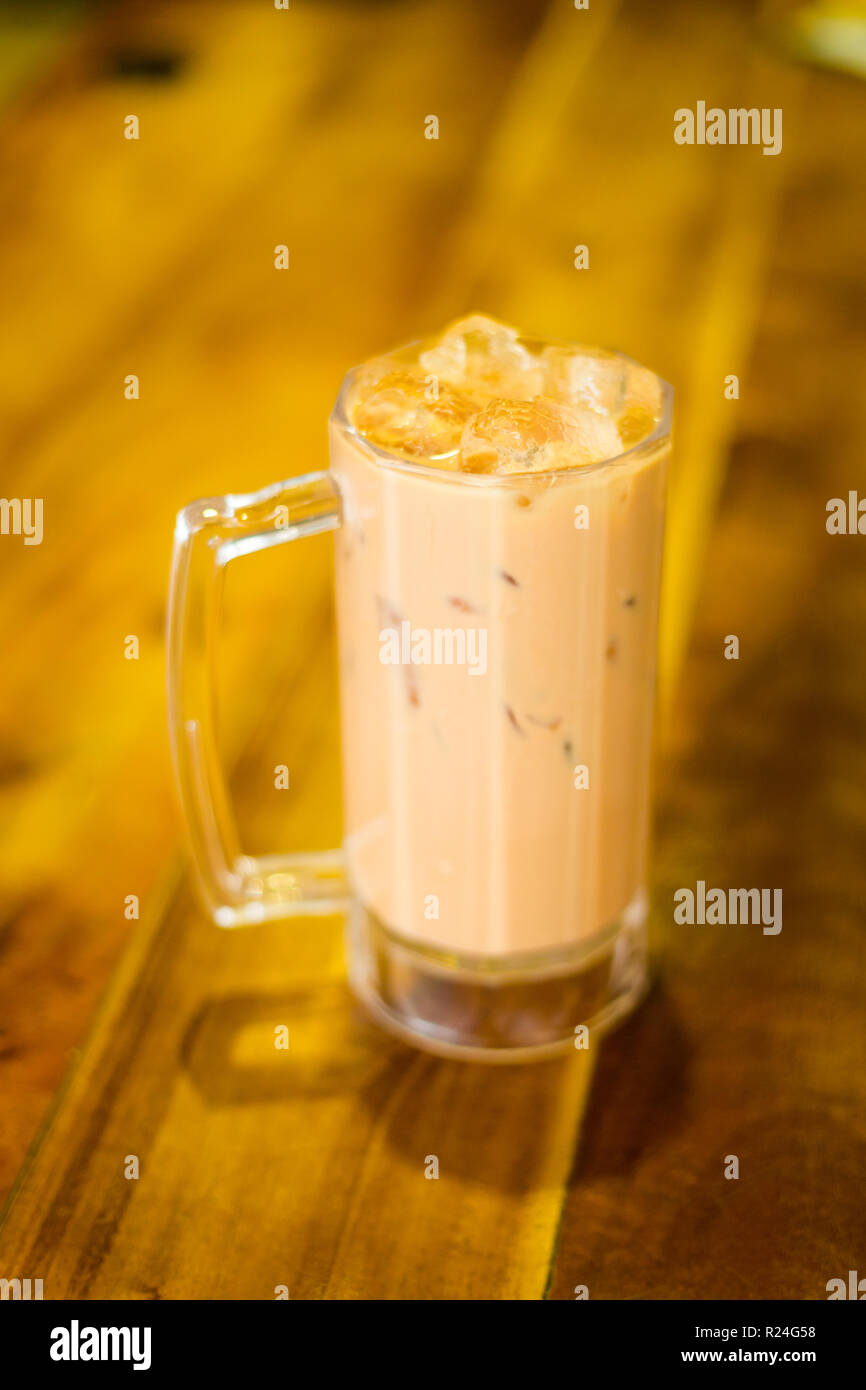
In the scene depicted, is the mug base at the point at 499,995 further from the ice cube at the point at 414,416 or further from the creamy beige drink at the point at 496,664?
the ice cube at the point at 414,416

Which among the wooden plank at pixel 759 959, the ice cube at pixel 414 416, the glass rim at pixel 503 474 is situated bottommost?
the wooden plank at pixel 759 959

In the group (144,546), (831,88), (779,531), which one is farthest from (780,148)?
(144,546)

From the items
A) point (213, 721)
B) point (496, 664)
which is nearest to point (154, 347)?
point (213, 721)

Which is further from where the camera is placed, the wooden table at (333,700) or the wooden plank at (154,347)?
the wooden plank at (154,347)

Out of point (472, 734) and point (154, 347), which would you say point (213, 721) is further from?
point (154, 347)

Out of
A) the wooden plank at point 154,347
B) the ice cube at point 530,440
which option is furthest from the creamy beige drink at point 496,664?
the wooden plank at point 154,347

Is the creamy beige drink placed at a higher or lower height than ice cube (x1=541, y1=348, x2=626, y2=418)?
lower

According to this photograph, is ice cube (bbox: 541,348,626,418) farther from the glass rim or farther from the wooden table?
the wooden table

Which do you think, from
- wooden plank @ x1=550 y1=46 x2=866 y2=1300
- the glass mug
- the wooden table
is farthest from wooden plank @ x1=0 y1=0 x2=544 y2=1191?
wooden plank @ x1=550 y1=46 x2=866 y2=1300
